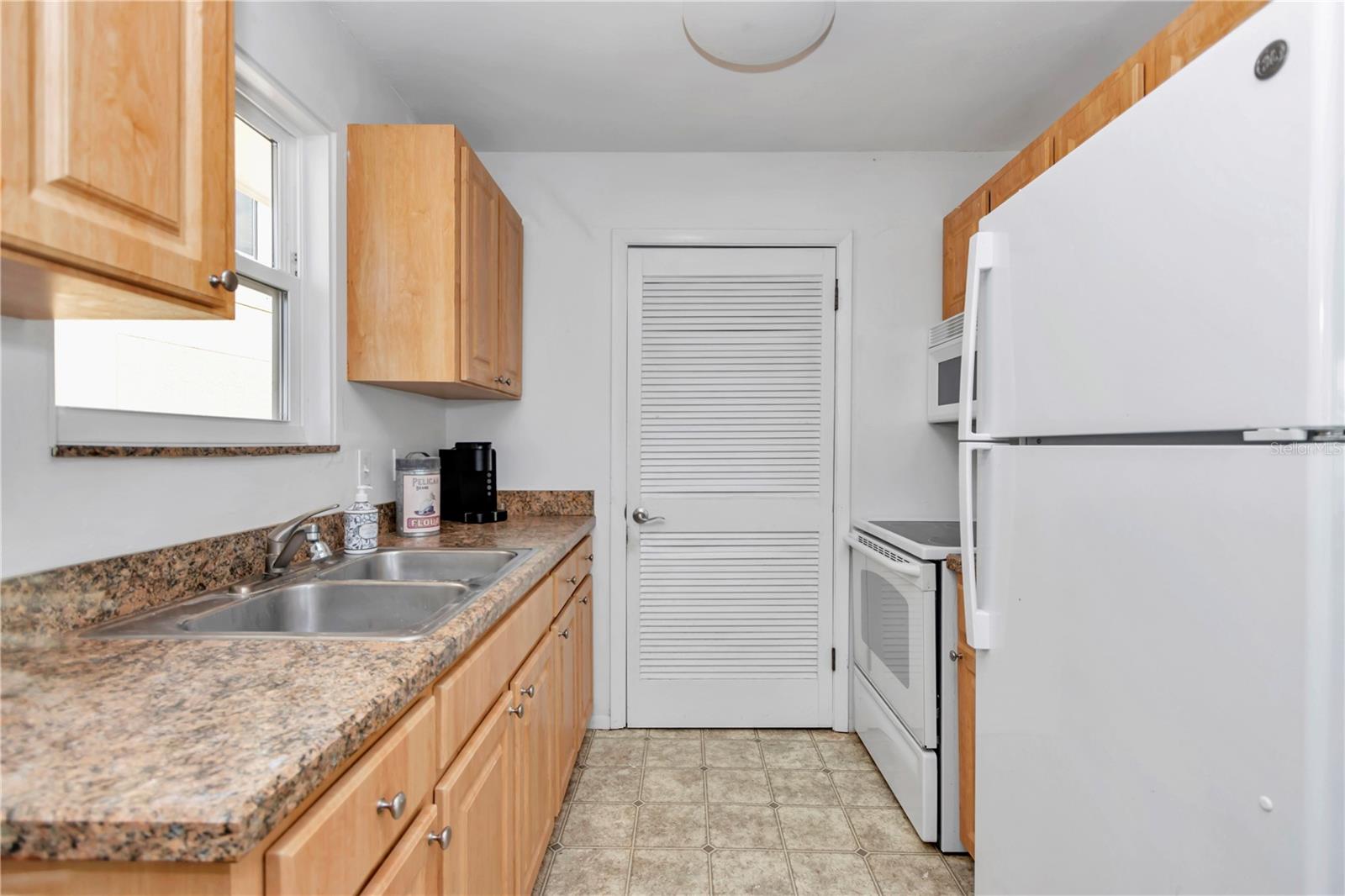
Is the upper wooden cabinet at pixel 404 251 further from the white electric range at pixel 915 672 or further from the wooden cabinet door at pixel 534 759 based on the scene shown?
the white electric range at pixel 915 672

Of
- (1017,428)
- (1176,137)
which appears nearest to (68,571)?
(1017,428)

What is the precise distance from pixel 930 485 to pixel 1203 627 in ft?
6.43

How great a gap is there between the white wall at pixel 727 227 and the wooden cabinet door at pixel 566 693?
0.50 meters

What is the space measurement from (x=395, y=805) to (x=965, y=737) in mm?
1636

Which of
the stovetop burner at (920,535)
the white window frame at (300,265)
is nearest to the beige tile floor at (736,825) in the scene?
the stovetop burner at (920,535)

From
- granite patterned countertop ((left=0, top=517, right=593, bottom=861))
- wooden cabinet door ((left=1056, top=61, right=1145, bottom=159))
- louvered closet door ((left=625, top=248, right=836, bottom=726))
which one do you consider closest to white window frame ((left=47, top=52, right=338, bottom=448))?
granite patterned countertop ((left=0, top=517, right=593, bottom=861))

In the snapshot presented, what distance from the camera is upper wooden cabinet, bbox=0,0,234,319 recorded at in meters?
0.67

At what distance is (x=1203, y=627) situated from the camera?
740 mm

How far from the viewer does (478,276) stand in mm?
1998

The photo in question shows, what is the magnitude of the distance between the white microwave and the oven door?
0.63 m

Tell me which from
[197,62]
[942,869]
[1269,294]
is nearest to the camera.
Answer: [1269,294]

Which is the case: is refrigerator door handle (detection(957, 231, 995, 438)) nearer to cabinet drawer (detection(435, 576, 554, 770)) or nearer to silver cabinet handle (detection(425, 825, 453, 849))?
cabinet drawer (detection(435, 576, 554, 770))

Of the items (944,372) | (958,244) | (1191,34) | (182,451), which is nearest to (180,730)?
(182,451)

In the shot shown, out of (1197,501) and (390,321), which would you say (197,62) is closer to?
(390,321)
